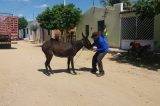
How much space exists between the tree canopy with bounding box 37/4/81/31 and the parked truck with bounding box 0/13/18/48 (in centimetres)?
259

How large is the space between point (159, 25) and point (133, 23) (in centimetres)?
289

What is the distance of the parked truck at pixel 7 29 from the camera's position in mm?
28234

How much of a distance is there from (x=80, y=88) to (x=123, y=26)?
14041mm

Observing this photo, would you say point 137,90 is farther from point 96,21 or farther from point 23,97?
point 96,21

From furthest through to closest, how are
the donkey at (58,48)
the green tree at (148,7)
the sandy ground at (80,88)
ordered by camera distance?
the green tree at (148,7) → the donkey at (58,48) → the sandy ground at (80,88)

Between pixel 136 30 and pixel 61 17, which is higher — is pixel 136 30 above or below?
below

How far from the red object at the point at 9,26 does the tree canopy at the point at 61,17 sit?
2.54 meters

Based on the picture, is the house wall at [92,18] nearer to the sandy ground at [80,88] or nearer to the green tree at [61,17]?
the green tree at [61,17]

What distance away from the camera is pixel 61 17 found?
2858 cm

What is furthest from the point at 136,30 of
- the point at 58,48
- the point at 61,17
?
the point at 58,48

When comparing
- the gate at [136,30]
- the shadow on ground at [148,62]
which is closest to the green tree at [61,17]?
the gate at [136,30]

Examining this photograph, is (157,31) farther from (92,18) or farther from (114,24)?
(92,18)

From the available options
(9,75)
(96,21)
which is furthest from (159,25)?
(9,75)

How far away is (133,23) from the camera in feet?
71.0
